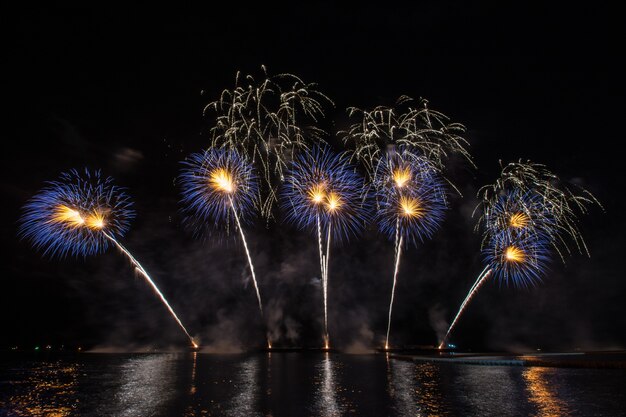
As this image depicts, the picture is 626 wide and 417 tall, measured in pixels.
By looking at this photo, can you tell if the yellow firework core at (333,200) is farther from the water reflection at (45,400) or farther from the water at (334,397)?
the water reflection at (45,400)

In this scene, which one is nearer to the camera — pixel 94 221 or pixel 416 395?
pixel 416 395

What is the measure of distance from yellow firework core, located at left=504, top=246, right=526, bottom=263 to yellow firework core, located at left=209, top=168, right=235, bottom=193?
25.7 metres

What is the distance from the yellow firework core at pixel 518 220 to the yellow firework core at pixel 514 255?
3770mm

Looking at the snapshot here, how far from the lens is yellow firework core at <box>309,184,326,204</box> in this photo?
3684 centimetres

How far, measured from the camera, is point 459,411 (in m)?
16.4

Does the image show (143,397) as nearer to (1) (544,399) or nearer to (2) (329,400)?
(2) (329,400)

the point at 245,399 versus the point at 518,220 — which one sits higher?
the point at 518,220

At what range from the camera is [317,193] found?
3700cm

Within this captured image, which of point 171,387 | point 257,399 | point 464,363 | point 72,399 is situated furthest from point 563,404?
point 464,363

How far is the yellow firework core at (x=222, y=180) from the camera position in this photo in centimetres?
3584

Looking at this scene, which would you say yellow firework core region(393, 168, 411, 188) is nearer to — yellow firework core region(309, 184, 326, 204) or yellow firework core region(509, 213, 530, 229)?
yellow firework core region(309, 184, 326, 204)

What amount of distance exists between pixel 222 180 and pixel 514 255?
27.1 metres

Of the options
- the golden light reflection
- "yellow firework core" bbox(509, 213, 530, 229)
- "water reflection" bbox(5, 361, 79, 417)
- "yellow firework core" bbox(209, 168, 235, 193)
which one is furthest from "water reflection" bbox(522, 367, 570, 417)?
"yellow firework core" bbox(209, 168, 235, 193)

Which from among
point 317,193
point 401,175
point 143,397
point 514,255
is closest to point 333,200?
point 317,193
